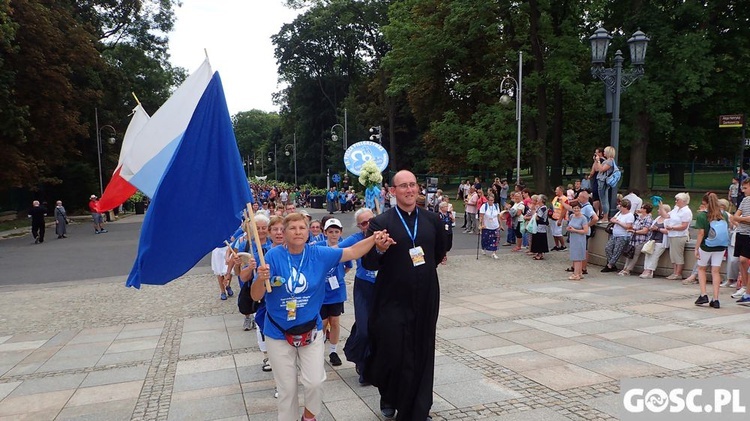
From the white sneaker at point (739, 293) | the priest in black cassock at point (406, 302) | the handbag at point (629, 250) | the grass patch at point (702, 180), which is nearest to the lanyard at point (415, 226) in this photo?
the priest in black cassock at point (406, 302)

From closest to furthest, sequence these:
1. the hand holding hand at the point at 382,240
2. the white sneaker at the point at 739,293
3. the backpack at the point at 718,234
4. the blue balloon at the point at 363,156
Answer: the hand holding hand at the point at 382,240 → the backpack at the point at 718,234 → the white sneaker at the point at 739,293 → the blue balloon at the point at 363,156

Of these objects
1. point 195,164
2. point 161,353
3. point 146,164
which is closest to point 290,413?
point 195,164

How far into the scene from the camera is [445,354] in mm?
6637

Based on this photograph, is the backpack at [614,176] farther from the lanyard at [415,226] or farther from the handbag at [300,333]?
the handbag at [300,333]

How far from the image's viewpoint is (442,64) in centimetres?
3475

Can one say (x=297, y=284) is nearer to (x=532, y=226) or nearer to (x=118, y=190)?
(x=118, y=190)

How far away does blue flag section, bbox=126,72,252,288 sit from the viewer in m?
4.31

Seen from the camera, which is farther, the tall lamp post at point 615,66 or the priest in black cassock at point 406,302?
the tall lamp post at point 615,66

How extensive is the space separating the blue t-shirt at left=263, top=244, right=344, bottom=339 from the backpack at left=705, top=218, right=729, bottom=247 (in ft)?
23.8

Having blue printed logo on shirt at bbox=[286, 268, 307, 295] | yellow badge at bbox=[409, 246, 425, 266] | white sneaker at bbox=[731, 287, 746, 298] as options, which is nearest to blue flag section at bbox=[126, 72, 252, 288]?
blue printed logo on shirt at bbox=[286, 268, 307, 295]

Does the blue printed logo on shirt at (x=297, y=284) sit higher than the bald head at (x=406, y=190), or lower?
lower

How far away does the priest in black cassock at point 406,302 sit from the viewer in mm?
4336

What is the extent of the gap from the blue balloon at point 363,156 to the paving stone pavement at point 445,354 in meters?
2.94

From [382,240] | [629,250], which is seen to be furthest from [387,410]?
[629,250]
